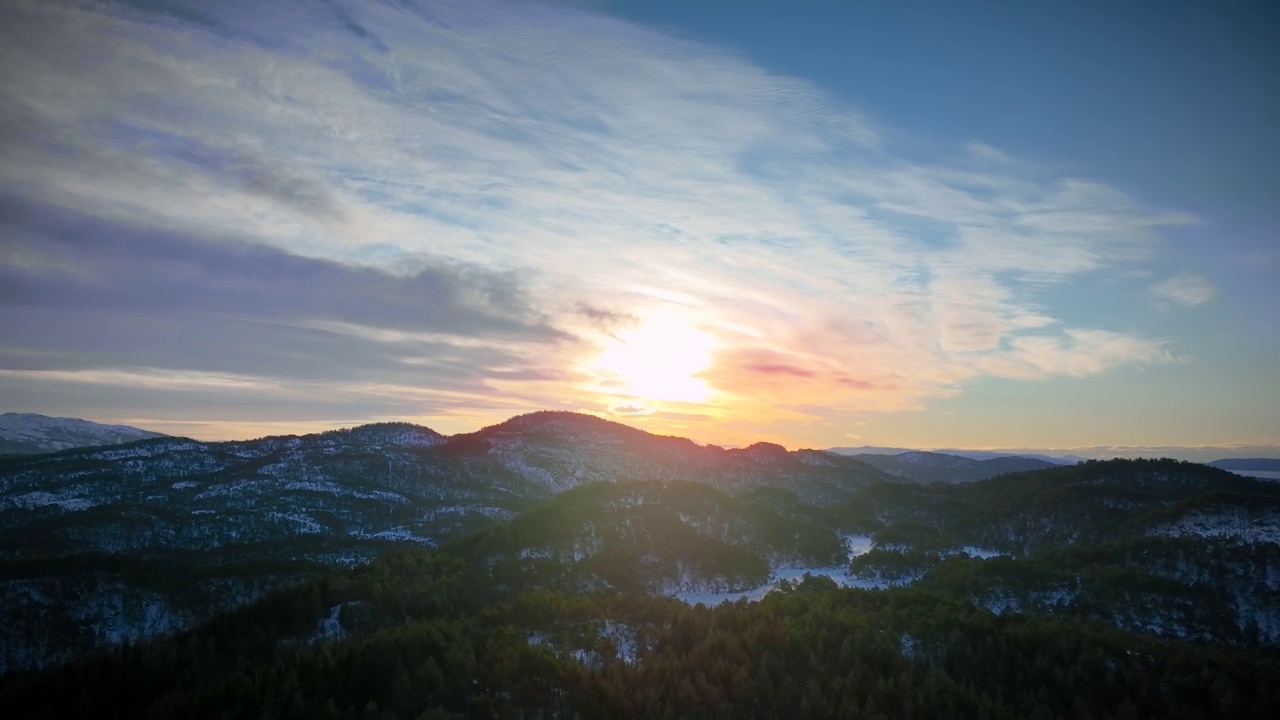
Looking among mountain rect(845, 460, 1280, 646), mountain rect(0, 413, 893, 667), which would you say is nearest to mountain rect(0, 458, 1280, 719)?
mountain rect(845, 460, 1280, 646)

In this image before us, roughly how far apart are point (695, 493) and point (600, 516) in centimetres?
2233

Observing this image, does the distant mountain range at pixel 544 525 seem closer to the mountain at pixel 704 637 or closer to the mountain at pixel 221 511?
the mountain at pixel 221 511

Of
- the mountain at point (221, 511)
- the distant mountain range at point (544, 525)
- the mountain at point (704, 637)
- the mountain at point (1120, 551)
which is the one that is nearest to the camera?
the mountain at point (704, 637)

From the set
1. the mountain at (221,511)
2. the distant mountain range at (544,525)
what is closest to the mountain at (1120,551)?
the distant mountain range at (544,525)

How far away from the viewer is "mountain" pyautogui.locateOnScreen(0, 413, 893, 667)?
236 ft

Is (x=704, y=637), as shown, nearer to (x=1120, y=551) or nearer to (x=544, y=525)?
(x=544, y=525)

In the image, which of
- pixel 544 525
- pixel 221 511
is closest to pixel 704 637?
pixel 544 525

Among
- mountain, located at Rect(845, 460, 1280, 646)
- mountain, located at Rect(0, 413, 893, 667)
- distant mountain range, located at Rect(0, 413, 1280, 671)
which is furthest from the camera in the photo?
distant mountain range, located at Rect(0, 413, 1280, 671)

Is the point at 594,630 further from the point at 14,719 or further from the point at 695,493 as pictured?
the point at 695,493

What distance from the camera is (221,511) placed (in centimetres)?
13075

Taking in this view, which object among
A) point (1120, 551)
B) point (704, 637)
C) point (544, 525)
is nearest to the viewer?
point (704, 637)

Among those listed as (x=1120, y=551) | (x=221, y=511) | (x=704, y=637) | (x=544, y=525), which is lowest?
(x=221, y=511)

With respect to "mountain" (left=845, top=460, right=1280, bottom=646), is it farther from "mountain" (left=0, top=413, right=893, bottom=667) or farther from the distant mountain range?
"mountain" (left=0, top=413, right=893, bottom=667)

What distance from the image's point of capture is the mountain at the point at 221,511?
7188cm
